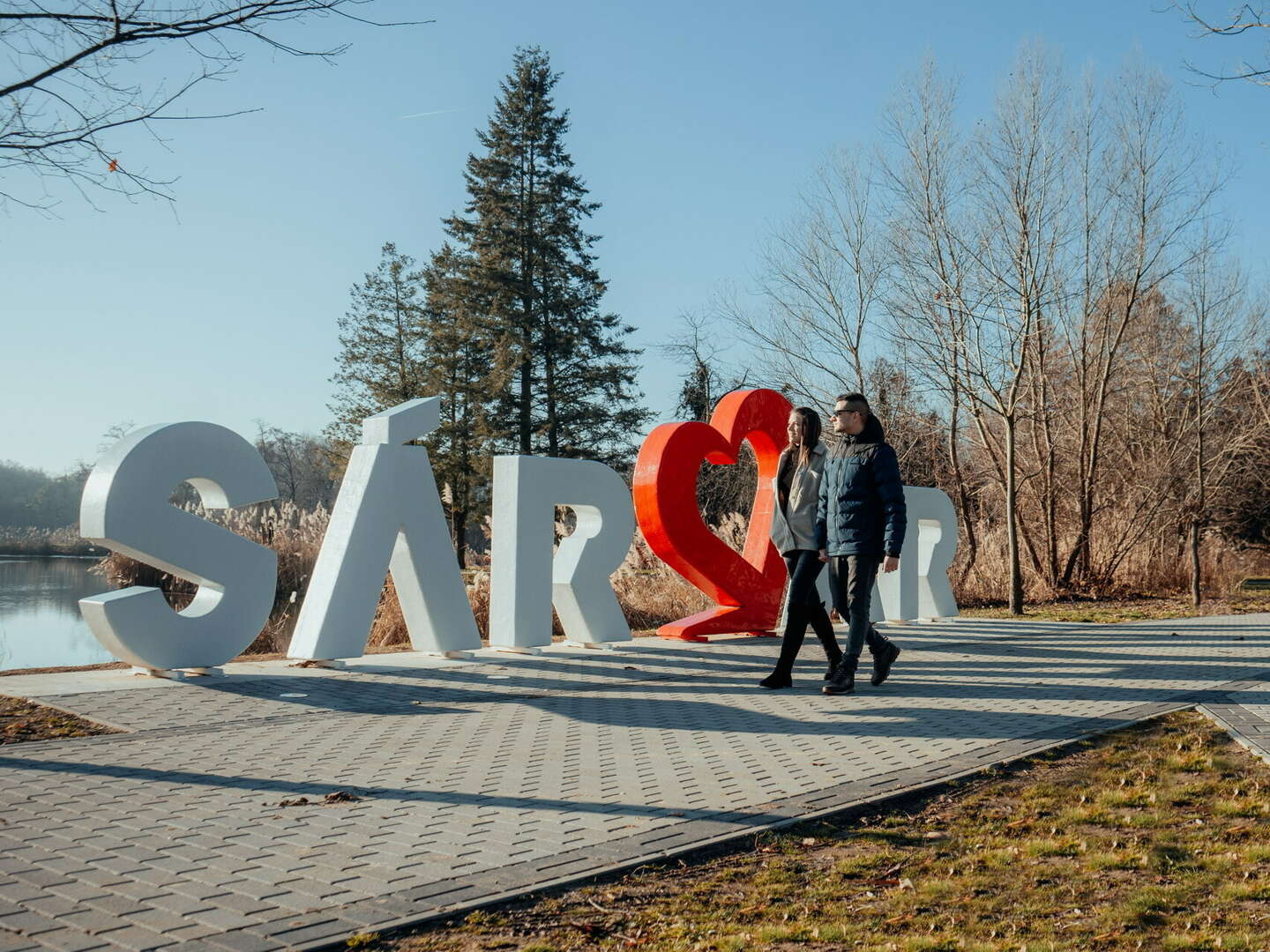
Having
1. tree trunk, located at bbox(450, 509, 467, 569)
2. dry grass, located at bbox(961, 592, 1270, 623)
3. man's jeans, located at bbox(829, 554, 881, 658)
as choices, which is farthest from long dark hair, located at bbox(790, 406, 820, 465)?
tree trunk, located at bbox(450, 509, 467, 569)

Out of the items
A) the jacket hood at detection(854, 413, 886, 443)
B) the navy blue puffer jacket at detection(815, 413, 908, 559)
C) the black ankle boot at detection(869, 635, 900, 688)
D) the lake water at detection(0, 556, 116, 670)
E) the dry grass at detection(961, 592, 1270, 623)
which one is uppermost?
the jacket hood at detection(854, 413, 886, 443)

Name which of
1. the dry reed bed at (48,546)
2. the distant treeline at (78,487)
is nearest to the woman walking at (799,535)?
the dry reed bed at (48,546)

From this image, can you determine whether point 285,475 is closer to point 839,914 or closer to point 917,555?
point 917,555

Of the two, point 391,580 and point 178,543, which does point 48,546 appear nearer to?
point 391,580

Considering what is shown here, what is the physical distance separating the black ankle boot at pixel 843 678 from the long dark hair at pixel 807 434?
1432 mm

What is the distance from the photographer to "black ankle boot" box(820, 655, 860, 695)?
281 inches

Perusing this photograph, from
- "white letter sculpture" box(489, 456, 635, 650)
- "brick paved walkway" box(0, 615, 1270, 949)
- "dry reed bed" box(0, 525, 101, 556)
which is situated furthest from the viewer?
"dry reed bed" box(0, 525, 101, 556)

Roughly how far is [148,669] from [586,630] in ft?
12.8

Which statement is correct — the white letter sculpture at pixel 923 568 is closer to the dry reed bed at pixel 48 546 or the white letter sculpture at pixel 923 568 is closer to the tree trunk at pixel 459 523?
the tree trunk at pixel 459 523

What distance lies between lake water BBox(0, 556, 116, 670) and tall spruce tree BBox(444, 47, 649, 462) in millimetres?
14139

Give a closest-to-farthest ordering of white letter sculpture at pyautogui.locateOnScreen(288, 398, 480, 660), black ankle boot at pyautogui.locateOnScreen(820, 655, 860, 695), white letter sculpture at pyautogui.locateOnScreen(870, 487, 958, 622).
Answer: black ankle boot at pyautogui.locateOnScreen(820, 655, 860, 695), white letter sculpture at pyautogui.locateOnScreen(288, 398, 480, 660), white letter sculpture at pyautogui.locateOnScreen(870, 487, 958, 622)

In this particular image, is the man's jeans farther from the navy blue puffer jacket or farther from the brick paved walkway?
the brick paved walkway

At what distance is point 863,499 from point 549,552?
9.81 feet

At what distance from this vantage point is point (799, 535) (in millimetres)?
7348
